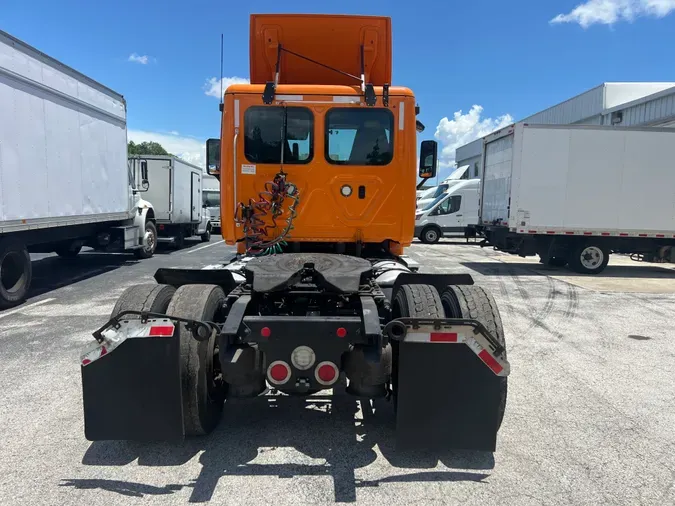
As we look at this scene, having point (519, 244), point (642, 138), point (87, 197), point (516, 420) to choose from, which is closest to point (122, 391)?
point (516, 420)

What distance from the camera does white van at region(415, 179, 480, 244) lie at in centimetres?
2108

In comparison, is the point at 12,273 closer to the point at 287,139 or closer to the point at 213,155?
the point at 213,155

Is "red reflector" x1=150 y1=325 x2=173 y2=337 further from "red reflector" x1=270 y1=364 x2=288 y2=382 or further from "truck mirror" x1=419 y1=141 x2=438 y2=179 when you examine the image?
"truck mirror" x1=419 y1=141 x2=438 y2=179

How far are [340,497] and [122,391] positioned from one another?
1.52 meters

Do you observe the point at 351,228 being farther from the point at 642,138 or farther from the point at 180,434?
the point at 642,138

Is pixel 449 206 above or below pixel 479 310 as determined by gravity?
above

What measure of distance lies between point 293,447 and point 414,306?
1.34m

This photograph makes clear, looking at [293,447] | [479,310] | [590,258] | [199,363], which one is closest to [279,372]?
[199,363]

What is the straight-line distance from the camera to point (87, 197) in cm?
975

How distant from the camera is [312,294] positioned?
11.9 ft

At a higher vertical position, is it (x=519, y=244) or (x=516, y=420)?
(x=519, y=244)

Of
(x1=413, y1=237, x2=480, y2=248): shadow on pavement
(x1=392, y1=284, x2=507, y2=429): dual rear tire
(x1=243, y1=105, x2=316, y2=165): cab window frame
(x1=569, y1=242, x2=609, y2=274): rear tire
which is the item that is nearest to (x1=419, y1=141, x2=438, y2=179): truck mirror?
(x1=243, y1=105, x2=316, y2=165): cab window frame

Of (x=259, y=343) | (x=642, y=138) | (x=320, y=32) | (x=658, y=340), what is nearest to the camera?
(x=259, y=343)

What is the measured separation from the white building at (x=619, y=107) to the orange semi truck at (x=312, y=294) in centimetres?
1758
